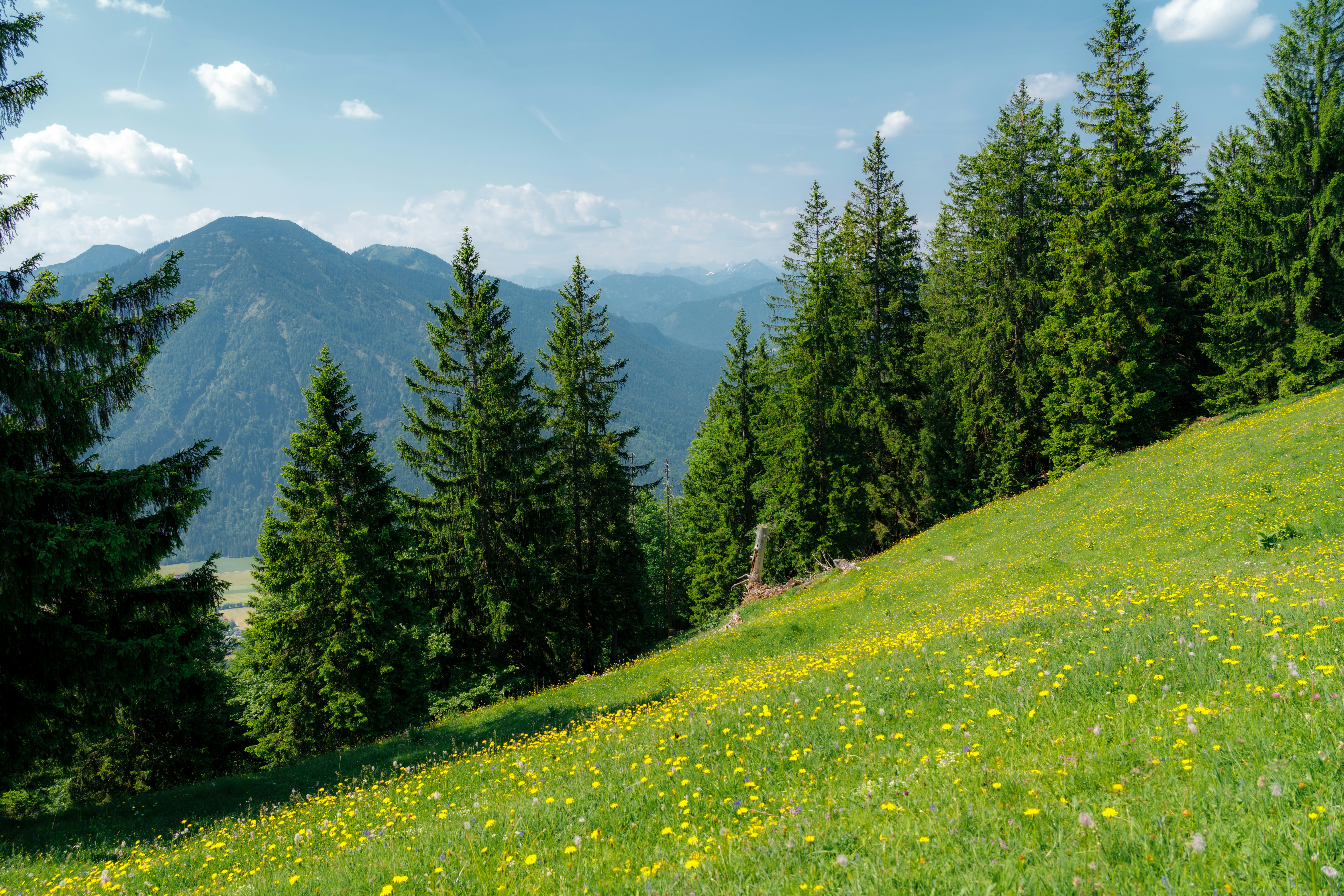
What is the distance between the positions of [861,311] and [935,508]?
1273 centimetres

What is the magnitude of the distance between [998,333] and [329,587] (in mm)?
34916

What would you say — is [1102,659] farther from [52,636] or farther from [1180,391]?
[1180,391]

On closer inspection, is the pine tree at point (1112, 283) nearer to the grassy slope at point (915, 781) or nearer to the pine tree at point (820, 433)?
the pine tree at point (820, 433)

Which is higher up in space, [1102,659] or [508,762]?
[1102,659]

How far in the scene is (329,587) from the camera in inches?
877

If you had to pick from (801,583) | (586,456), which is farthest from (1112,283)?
(586,456)

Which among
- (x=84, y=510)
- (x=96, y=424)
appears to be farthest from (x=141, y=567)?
(x=96, y=424)

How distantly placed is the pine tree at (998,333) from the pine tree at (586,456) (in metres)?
19.1

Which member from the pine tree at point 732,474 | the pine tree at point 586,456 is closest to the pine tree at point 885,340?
the pine tree at point 732,474

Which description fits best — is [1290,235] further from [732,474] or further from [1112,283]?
[732,474]

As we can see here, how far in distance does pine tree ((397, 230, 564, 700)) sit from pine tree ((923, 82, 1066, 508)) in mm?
23634

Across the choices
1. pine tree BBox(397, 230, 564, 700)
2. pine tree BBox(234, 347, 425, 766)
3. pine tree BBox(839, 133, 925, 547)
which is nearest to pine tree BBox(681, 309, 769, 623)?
pine tree BBox(839, 133, 925, 547)

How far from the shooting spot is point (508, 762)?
361 inches

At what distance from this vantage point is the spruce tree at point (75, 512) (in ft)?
32.5
